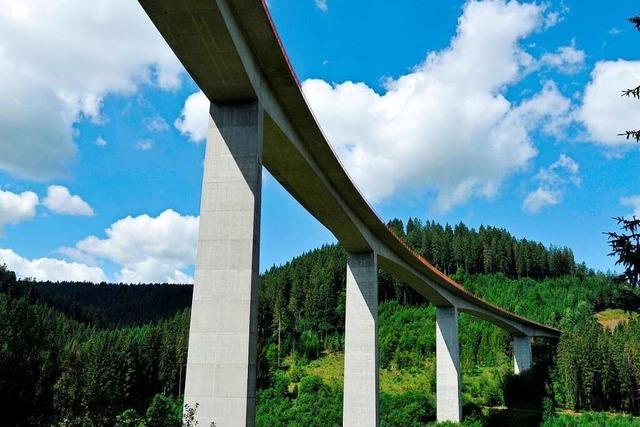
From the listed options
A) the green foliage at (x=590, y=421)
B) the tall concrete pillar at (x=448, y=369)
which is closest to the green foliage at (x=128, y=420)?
the tall concrete pillar at (x=448, y=369)

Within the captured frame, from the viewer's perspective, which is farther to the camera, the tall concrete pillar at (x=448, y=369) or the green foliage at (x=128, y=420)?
the tall concrete pillar at (x=448, y=369)

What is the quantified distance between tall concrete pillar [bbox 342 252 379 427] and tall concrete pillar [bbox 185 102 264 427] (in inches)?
742

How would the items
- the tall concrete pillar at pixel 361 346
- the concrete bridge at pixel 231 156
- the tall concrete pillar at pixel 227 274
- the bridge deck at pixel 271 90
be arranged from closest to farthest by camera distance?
the bridge deck at pixel 271 90
the concrete bridge at pixel 231 156
the tall concrete pillar at pixel 227 274
the tall concrete pillar at pixel 361 346

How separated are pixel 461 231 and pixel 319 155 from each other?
125 meters

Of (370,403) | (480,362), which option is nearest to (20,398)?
(370,403)

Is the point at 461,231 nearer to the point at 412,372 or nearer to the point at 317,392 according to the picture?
the point at 412,372

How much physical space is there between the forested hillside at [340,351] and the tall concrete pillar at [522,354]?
7.85 feet

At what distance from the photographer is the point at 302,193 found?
26656mm

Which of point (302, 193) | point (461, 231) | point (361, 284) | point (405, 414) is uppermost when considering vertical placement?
point (461, 231)

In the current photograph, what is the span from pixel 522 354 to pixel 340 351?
2855cm

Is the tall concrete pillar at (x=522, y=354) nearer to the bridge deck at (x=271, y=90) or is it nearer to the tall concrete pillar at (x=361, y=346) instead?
the tall concrete pillar at (x=361, y=346)

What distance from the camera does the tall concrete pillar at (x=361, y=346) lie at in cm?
3287

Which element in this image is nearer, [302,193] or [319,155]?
[319,155]

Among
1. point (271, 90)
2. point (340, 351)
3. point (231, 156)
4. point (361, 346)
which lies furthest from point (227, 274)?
point (340, 351)
